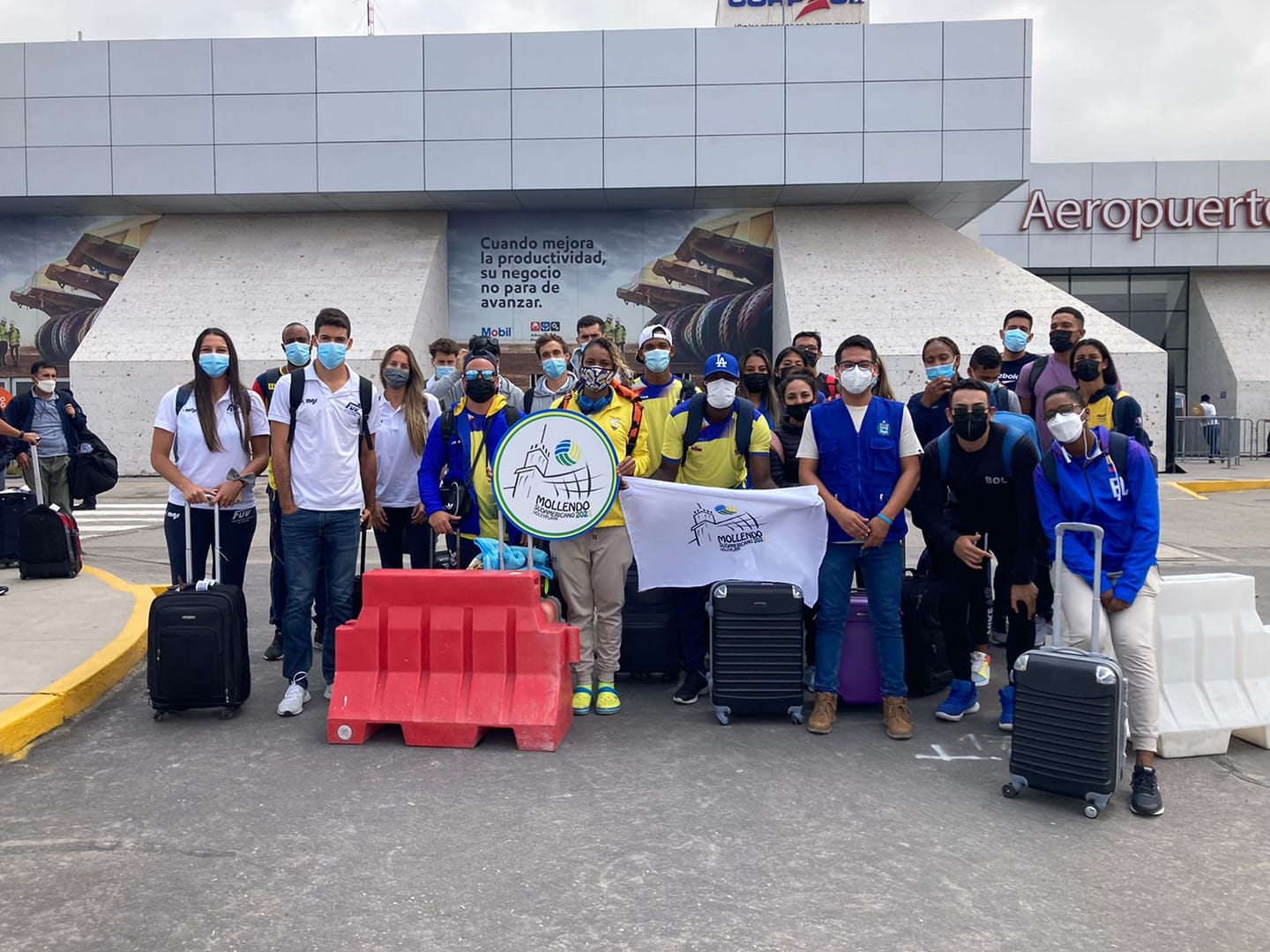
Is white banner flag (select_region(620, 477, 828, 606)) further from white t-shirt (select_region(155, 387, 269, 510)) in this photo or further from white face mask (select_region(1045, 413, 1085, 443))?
white t-shirt (select_region(155, 387, 269, 510))

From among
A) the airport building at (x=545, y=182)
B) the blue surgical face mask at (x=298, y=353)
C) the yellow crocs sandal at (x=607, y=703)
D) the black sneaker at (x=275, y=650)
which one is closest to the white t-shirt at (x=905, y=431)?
the yellow crocs sandal at (x=607, y=703)

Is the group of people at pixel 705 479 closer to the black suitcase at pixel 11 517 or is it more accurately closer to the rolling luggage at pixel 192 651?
the rolling luggage at pixel 192 651

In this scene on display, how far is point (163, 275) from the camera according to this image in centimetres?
2473

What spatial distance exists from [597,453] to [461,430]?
110 centimetres

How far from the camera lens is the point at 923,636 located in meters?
6.16

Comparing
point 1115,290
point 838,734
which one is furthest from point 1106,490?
point 1115,290

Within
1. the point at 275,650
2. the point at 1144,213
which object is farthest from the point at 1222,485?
the point at 275,650

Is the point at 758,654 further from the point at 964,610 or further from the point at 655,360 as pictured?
the point at 655,360

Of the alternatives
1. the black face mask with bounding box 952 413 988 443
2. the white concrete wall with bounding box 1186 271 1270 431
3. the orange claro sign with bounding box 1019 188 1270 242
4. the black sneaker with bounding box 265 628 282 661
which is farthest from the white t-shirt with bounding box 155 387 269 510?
the white concrete wall with bounding box 1186 271 1270 431

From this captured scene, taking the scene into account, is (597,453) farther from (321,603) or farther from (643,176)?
(643,176)

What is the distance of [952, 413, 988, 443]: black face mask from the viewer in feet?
18.3

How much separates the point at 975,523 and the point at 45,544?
8281mm

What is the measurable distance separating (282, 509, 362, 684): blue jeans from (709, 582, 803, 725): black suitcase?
7.30 feet

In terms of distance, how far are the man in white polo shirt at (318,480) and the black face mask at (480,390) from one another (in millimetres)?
599
